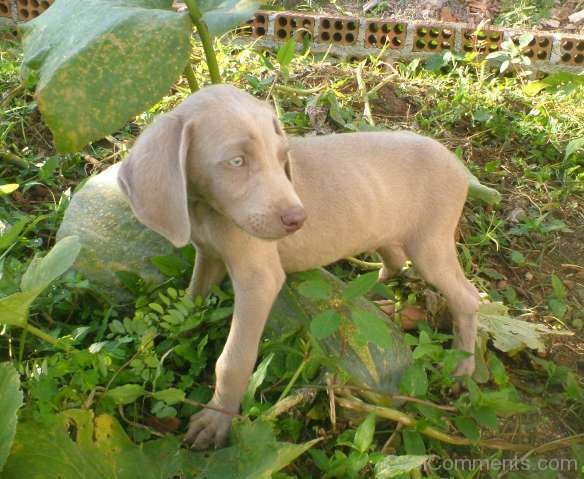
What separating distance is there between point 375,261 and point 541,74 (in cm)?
254

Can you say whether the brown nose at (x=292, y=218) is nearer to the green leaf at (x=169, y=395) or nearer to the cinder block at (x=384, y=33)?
the green leaf at (x=169, y=395)

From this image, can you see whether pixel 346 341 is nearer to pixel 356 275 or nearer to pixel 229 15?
pixel 356 275

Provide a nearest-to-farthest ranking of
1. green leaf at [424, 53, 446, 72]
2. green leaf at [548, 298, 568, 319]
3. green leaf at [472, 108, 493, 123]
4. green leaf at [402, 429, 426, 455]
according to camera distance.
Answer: green leaf at [402, 429, 426, 455]
green leaf at [548, 298, 568, 319]
green leaf at [472, 108, 493, 123]
green leaf at [424, 53, 446, 72]

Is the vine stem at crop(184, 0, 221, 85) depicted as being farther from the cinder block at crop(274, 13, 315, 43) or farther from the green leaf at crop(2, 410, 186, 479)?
the cinder block at crop(274, 13, 315, 43)

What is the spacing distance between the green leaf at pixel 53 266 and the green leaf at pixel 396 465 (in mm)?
1143

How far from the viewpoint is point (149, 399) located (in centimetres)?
262

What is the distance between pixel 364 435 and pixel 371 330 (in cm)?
34

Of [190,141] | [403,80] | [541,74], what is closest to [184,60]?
[190,141]

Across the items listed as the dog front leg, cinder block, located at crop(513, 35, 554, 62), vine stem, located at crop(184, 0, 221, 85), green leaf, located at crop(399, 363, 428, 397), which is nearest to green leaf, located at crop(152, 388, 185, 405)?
the dog front leg

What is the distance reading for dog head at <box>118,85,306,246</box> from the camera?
87.6 inches

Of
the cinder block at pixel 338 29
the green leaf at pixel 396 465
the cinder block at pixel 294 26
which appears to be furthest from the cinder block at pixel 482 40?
the green leaf at pixel 396 465

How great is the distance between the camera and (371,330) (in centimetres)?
243

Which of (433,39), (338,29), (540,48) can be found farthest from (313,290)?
(540,48)

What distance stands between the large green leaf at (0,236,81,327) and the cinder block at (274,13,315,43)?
3486 millimetres
